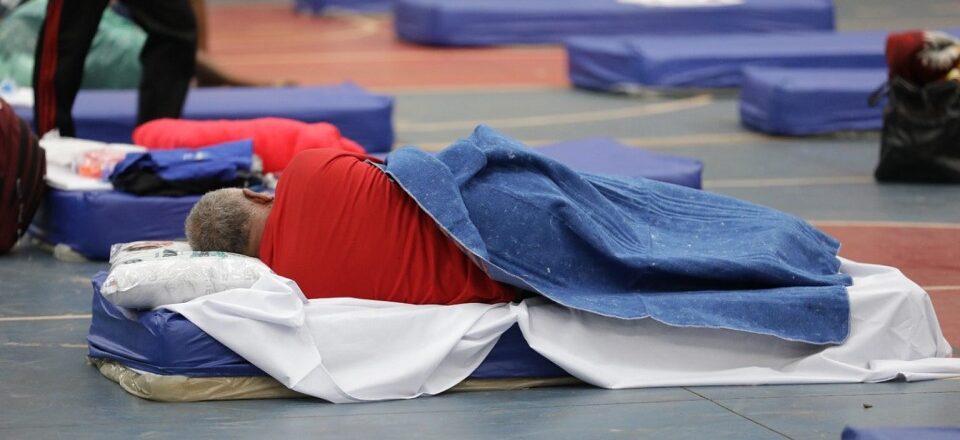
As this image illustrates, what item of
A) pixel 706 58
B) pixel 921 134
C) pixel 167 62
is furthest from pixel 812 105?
pixel 167 62

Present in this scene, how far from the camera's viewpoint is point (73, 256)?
508 centimetres

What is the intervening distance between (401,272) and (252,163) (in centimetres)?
167

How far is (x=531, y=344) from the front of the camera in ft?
11.5

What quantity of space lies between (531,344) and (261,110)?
352 cm

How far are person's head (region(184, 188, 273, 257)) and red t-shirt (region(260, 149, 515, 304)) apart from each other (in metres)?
0.13

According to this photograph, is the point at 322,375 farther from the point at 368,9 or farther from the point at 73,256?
the point at 368,9

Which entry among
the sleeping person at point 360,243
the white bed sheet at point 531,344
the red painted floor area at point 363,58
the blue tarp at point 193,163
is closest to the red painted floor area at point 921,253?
the white bed sheet at point 531,344

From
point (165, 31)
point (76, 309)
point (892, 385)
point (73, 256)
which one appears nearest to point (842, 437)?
point (892, 385)

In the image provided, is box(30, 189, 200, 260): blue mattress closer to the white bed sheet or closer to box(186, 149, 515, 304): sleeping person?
box(186, 149, 515, 304): sleeping person

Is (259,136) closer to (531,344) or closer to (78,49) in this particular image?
(78,49)

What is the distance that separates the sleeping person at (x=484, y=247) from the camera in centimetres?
355

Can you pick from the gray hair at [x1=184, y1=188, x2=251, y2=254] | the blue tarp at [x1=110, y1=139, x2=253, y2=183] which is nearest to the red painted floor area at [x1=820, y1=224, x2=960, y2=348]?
the gray hair at [x1=184, y1=188, x2=251, y2=254]

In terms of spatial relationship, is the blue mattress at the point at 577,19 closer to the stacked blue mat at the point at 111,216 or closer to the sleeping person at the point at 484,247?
the stacked blue mat at the point at 111,216

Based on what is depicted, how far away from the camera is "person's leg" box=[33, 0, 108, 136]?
5.71 m
